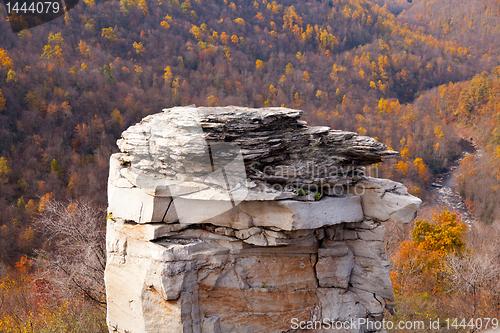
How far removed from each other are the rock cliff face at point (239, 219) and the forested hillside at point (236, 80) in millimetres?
21752

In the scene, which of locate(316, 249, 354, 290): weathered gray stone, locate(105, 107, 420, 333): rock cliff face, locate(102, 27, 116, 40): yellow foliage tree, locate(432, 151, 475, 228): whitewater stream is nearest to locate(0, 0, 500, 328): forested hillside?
locate(102, 27, 116, 40): yellow foliage tree

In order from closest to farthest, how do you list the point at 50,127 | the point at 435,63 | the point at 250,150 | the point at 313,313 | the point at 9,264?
the point at 250,150 < the point at 313,313 < the point at 9,264 < the point at 50,127 < the point at 435,63

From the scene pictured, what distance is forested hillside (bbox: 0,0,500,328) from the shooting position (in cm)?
3975

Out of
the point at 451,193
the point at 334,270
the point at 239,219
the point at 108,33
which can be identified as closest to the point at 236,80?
Answer: the point at 108,33

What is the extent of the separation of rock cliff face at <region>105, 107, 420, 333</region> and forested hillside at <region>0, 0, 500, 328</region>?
2175 cm

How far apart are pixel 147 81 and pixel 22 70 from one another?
15813 mm

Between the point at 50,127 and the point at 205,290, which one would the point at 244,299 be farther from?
the point at 50,127

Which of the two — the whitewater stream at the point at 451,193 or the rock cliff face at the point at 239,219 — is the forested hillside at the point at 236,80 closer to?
the whitewater stream at the point at 451,193

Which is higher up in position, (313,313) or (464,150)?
(313,313)

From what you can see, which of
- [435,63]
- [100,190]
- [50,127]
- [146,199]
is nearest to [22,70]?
[50,127]

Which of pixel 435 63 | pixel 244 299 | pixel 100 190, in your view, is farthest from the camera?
pixel 435 63

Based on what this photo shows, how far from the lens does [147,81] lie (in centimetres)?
5456

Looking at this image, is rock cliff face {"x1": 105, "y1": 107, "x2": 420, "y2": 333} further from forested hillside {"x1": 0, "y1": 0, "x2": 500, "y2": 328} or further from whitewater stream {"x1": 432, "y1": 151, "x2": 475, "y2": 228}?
whitewater stream {"x1": 432, "y1": 151, "x2": 475, "y2": 228}

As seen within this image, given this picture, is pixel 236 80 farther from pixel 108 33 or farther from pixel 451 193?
pixel 451 193
